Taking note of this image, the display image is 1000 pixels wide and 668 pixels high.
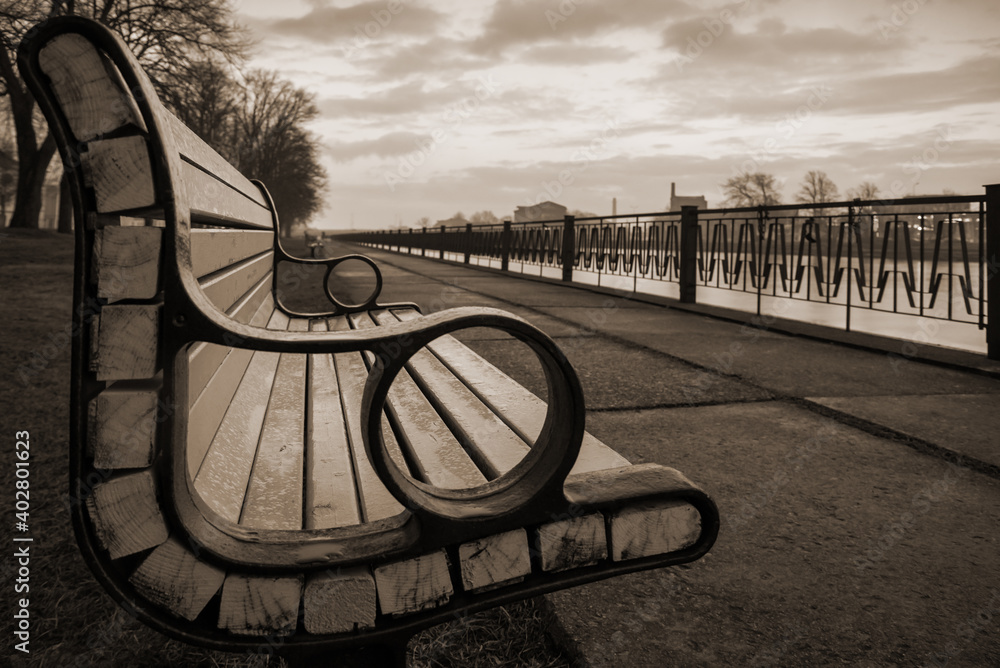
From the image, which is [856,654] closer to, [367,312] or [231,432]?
[231,432]

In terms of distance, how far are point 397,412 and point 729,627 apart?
931 millimetres

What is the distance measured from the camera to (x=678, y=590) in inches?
58.9

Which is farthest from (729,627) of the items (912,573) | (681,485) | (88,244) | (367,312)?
(367,312)

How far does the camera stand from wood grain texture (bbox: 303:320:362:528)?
3.60 ft

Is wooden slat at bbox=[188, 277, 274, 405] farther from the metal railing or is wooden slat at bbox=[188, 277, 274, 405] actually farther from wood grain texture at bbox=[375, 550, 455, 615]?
the metal railing

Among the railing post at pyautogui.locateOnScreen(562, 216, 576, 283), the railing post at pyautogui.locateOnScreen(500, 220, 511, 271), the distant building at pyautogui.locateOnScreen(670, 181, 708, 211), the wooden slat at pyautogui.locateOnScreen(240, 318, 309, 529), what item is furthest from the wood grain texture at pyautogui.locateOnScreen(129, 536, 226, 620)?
the distant building at pyautogui.locateOnScreen(670, 181, 708, 211)

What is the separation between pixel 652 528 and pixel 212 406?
0.83m

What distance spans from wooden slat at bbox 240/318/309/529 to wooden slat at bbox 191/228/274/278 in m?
0.39

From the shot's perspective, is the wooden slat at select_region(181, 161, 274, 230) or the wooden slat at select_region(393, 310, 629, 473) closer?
the wooden slat at select_region(181, 161, 274, 230)

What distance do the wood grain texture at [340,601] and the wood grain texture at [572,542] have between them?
270 mm

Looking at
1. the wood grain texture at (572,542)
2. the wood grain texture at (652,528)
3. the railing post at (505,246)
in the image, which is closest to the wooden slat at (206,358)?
the wood grain texture at (572,542)

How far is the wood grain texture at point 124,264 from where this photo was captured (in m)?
0.83

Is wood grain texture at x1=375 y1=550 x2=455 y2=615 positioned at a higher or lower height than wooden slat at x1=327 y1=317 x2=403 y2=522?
lower

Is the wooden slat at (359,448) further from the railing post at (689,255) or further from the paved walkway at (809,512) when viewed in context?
the railing post at (689,255)
